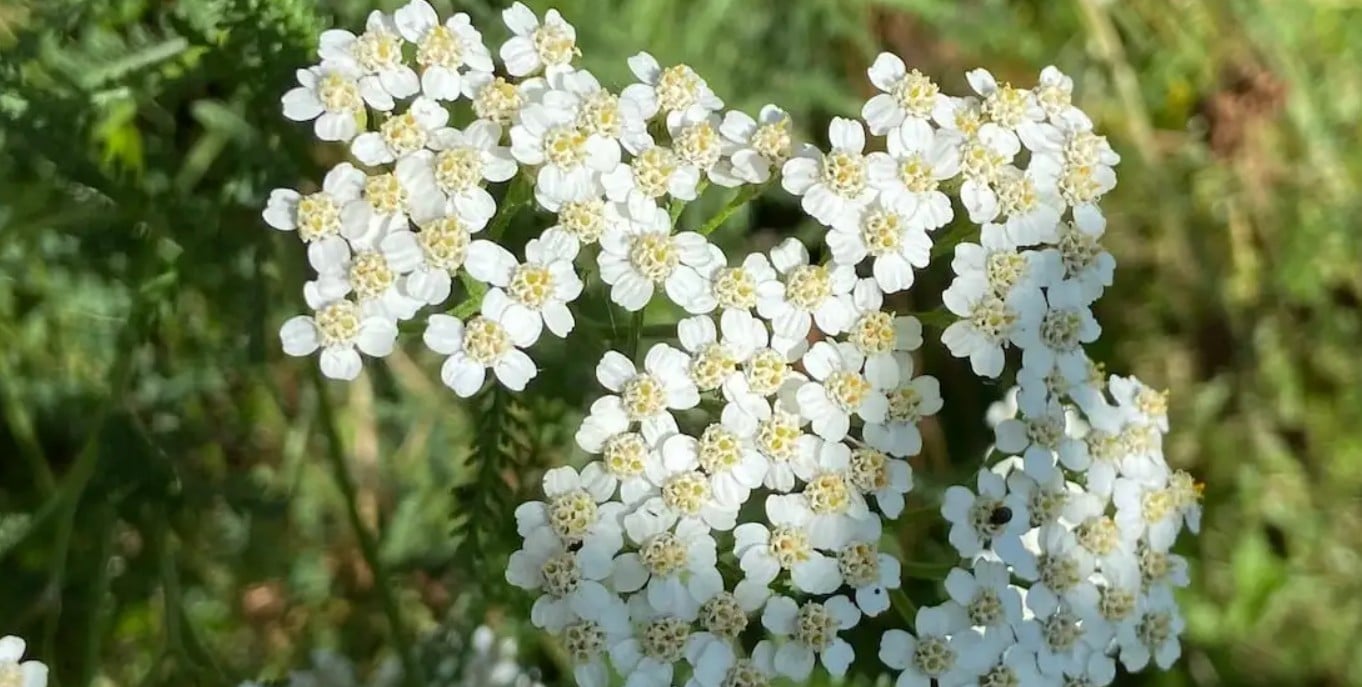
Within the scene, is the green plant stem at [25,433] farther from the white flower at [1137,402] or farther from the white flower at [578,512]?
the white flower at [1137,402]

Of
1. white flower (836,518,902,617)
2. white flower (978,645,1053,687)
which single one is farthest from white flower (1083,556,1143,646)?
white flower (836,518,902,617)

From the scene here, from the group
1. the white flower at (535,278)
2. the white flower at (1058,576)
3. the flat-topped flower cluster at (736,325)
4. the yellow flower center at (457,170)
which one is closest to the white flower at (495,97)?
the flat-topped flower cluster at (736,325)

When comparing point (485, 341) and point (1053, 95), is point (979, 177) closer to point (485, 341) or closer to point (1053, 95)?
point (1053, 95)

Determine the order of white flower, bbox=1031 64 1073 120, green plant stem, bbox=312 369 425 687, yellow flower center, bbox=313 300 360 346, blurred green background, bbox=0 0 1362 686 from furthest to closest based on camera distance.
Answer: green plant stem, bbox=312 369 425 687, blurred green background, bbox=0 0 1362 686, white flower, bbox=1031 64 1073 120, yellow flower center, bbox=313 300 360 346

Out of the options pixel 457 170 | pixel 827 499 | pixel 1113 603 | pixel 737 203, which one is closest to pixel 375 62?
pixel 457 170

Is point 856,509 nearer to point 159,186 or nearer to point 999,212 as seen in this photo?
point 999,212

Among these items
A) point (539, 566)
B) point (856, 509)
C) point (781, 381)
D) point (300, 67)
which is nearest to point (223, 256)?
point (300, 67)

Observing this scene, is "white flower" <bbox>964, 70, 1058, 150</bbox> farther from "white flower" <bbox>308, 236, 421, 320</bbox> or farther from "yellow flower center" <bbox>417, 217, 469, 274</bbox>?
"white flower" <bbox>308, 236, 421, 320</bbox>
